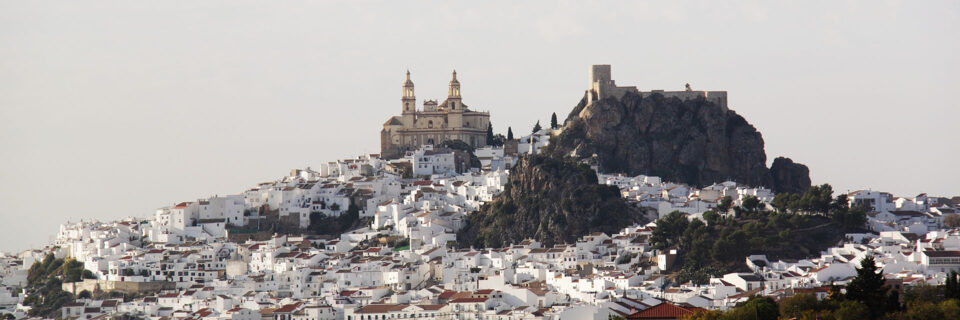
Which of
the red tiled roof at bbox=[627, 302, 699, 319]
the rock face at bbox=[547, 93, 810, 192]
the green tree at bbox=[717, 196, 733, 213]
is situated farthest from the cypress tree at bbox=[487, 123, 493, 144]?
the red tiled roof at bbox=[627, 302, 699, 319]

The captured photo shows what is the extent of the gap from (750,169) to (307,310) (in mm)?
39027

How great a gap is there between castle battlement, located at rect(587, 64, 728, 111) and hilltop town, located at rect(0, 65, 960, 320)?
0.29ft

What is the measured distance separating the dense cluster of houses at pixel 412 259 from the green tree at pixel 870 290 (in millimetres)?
7380

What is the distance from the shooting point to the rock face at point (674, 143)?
4481 inches

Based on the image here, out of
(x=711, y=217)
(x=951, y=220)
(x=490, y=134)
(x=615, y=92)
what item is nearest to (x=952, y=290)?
(x=711, y=217)

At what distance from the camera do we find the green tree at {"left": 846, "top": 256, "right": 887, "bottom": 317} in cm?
5859

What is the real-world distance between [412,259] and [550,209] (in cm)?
807

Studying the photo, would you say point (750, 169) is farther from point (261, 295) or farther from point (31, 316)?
point (31, 316)

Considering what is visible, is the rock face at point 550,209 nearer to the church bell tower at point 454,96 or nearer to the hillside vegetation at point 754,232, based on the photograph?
the hillside vegetation at point 754,232

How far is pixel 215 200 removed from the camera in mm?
107188

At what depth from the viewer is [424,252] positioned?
95312 mm

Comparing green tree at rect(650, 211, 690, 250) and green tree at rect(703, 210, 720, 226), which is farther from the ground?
green tree at rect(703, 210, 720, 226)

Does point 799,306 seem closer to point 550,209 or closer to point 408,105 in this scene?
point 550,209

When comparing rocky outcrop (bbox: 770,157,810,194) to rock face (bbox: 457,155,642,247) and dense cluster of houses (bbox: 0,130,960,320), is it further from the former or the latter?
rock face (bbox: 457,155,642,247)
